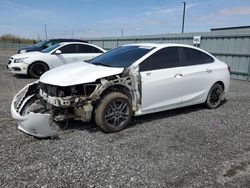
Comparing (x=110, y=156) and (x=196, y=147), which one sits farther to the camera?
(x=196, y=147)

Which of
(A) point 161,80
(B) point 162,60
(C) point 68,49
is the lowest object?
(A) point 161,80

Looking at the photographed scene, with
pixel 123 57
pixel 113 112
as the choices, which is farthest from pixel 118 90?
pixel 123 57

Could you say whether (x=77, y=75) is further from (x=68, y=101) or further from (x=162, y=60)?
(x=162, y=60)

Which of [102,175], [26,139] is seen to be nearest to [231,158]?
[102,175]

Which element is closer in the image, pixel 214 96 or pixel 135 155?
pixel 135 155

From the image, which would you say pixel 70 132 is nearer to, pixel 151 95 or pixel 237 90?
pixel 151 95

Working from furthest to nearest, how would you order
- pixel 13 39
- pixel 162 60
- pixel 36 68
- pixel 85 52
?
pixel 13 39 < pixel 85 52 < pixel 36 68 < pixel 162 60

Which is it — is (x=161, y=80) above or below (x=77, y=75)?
below

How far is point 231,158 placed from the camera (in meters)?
3.53

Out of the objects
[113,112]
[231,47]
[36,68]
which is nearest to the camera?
[113,112]

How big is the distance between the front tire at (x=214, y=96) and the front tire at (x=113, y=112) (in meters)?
2.48

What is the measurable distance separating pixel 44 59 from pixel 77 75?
19.6 ft

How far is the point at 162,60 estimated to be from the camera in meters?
4.88

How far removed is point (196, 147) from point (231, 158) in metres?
0.53
